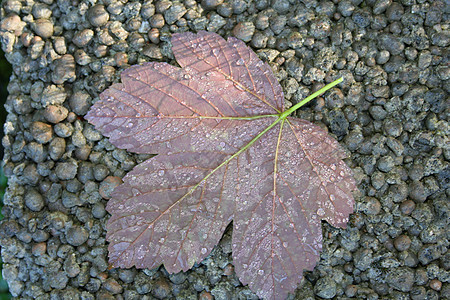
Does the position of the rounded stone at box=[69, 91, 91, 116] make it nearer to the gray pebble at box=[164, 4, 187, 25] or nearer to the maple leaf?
the maple leaf

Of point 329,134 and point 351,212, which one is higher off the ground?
point 329,134

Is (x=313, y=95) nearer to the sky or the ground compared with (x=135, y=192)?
nearer to the sky

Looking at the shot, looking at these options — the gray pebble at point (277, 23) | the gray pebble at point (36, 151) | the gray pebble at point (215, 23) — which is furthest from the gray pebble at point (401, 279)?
the gray pebble at point (36, 151)

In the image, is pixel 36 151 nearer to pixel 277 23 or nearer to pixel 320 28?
pixel 277 23

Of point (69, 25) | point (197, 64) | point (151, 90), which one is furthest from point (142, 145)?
point (69, 25)

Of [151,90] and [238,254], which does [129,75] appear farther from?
[238,254]

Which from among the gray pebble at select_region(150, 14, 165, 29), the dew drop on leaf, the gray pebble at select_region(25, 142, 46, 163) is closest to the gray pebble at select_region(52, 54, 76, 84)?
the gray pebble at select_region(25, 142, 46, 163)

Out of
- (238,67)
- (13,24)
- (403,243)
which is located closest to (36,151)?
(13,24)
